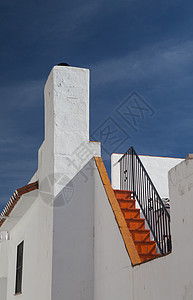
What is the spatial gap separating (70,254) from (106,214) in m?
1.09

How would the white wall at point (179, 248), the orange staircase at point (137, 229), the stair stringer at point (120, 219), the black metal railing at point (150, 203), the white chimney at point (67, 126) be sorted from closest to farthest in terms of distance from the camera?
the white wall at point (179, 248), the stair stringer at point (120, 219), the black metal railing at point (150, 203), the orange staircase at point (137, 229), the white chimney at point (67, 126)

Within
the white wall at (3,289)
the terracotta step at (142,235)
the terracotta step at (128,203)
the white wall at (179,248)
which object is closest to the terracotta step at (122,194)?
the terracotta step at (128,203)

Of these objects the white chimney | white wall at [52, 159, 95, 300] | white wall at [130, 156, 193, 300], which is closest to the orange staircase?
white wall at [52, 159, 95, 300]

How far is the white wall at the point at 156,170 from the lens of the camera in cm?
1501

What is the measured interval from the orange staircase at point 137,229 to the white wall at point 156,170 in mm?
5676

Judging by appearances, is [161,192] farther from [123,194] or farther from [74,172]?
[74,172]

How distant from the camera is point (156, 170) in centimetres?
1526

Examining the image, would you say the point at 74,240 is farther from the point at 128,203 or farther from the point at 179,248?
the point at 179,248

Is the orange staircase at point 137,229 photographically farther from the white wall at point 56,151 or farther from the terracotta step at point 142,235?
the white wall at point 56,151

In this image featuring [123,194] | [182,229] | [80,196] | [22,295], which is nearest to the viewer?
[182,229]

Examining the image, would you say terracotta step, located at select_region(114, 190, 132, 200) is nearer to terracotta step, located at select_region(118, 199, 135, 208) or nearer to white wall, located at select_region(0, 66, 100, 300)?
terracotta step, located at select_region(118, 199, 135, 208)

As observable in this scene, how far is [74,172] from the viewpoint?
8.41 meters

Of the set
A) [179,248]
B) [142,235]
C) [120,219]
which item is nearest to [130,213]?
[142,235]

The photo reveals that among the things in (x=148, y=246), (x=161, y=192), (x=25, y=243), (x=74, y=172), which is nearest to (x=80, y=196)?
(x=74, y=172)
